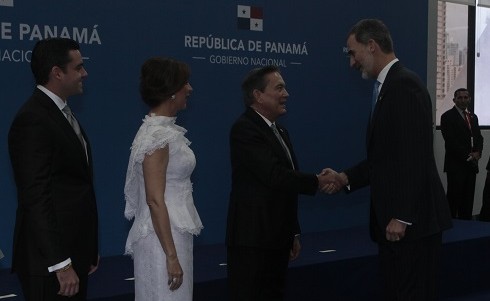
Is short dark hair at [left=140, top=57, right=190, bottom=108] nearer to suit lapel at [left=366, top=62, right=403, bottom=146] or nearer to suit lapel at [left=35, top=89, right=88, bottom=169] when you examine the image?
suit lapel at [left=35, top=89, right=88, bottom=169]

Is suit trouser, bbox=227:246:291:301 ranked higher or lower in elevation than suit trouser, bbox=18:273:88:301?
lower

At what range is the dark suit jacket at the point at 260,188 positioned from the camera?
317 centimetres

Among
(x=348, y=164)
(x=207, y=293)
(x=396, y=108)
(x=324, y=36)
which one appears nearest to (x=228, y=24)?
(x=324, y=36)

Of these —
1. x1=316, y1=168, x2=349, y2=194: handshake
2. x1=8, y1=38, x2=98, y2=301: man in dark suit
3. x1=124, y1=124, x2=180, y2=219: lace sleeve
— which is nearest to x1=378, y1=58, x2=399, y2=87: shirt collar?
x1=316, y1=168, x2=349, y2=194: handshake

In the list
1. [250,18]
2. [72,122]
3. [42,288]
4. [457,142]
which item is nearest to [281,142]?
[72,122]

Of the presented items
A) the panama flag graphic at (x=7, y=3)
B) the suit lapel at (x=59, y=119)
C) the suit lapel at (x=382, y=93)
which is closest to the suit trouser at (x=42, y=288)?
the suit lapel at (x=59, y=119)

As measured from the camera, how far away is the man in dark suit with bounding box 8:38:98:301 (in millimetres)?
2287

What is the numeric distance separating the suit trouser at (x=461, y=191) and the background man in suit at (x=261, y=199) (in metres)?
5.21

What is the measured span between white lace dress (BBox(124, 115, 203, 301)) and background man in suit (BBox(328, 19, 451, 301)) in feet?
2.41

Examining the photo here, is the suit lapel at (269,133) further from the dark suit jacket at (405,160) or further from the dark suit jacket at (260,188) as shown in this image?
the dark suit jacket at (405,160)

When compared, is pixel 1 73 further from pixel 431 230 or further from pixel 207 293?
pixel 431 230

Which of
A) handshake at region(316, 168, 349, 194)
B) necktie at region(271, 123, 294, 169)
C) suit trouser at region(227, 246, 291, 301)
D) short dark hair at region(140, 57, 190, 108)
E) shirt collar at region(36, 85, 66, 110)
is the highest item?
short dark hair at region(140, 57, 190, 108)

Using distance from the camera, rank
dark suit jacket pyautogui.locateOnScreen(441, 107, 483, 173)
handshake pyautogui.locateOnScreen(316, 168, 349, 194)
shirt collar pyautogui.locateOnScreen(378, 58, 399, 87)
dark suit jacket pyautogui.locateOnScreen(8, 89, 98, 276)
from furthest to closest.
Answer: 1. dark suit jacket pyautogui.locateOnScreen(441, 107, 483, 173)
2. handshake pyautogui.locateOnScreen(316, 168, 349, 194)
3. shirt collar pyautogui.locateOnScreen(378, 58, 399, 87)
4. dark suit jacket pyautogui.locateOnScreen(8, 89, 98, 276)

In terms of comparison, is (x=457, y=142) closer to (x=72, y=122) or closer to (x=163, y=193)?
(x=163, y=193)
